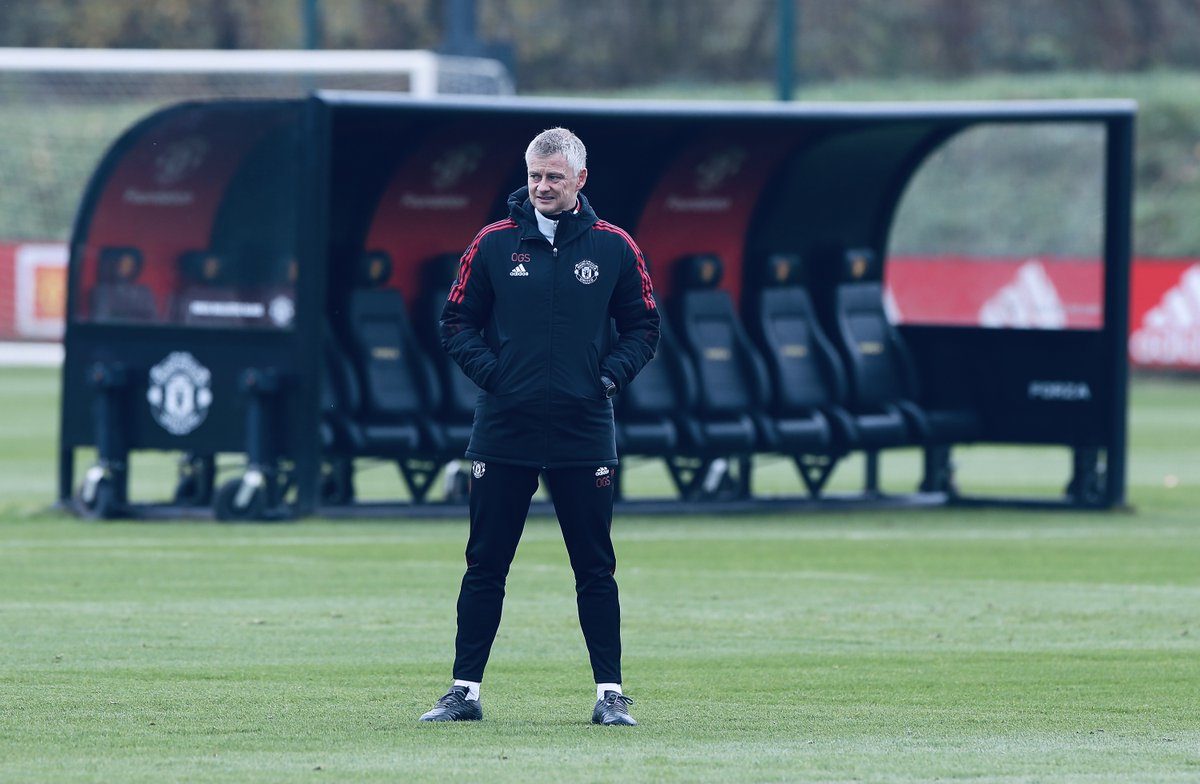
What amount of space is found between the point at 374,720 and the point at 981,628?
3.60 meters

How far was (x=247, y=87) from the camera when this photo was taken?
3466cm

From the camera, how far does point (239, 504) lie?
15516 millimetres

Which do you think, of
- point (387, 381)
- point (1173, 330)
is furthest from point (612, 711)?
point (1173, 330)

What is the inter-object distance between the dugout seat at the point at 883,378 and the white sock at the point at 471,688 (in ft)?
30.9

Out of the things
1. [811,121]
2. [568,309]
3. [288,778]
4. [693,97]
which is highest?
[693,97]

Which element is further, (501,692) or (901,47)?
(901,47)

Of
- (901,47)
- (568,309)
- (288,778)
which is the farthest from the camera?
(901,47)

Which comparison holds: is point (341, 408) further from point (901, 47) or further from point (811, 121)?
point (901, 47)

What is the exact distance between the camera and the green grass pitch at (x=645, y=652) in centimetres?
768

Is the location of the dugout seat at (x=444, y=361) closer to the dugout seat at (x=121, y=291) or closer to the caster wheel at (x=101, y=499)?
the dugout seat at (x=121, y=291)

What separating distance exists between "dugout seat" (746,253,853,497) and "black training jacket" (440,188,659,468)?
8848 mm

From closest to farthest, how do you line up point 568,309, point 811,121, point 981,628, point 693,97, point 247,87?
point 568,309 → point 981,628 → point 811,121 → point 247,87 → point 693,97

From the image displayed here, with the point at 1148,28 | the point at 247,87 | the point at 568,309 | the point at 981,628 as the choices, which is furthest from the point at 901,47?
the point at 568,309

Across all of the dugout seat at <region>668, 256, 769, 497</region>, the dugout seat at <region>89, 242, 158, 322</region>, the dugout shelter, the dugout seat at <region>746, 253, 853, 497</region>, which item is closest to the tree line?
the dugout shelter
